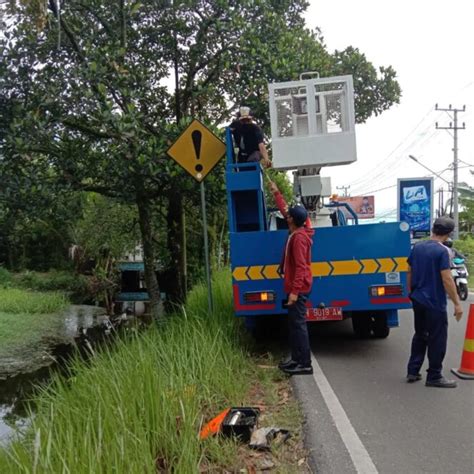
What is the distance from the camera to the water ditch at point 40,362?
7.31 metres

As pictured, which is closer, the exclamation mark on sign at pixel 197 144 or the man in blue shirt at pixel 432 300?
the man in blue shirt at pixel 432 300

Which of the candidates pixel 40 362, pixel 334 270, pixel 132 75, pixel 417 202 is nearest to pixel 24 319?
pixel 40 362

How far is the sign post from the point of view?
7637 mm

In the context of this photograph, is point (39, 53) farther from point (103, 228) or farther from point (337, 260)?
point (103, 228)

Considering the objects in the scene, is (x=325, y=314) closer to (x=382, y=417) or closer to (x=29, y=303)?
(x=382, y=417)

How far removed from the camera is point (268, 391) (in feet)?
19.0

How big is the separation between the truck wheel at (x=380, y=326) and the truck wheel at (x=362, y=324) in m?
0.11

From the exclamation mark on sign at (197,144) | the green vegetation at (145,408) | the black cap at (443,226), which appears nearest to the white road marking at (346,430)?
the green vegetation at (145,408)

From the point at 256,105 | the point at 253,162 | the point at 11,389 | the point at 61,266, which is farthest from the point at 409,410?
the point at 61,266

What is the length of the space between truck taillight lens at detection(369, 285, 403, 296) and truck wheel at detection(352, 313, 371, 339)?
1.03 metres

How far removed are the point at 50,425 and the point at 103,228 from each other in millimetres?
17849

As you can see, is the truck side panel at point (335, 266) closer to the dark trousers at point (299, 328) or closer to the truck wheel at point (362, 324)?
the dark trousers at point (299, 328)

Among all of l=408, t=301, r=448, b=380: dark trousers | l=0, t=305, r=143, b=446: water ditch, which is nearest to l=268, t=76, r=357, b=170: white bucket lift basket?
l=408, t=301, r=448, b=380: dark trousers

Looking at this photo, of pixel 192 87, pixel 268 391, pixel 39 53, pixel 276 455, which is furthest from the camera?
pixel 192 87
